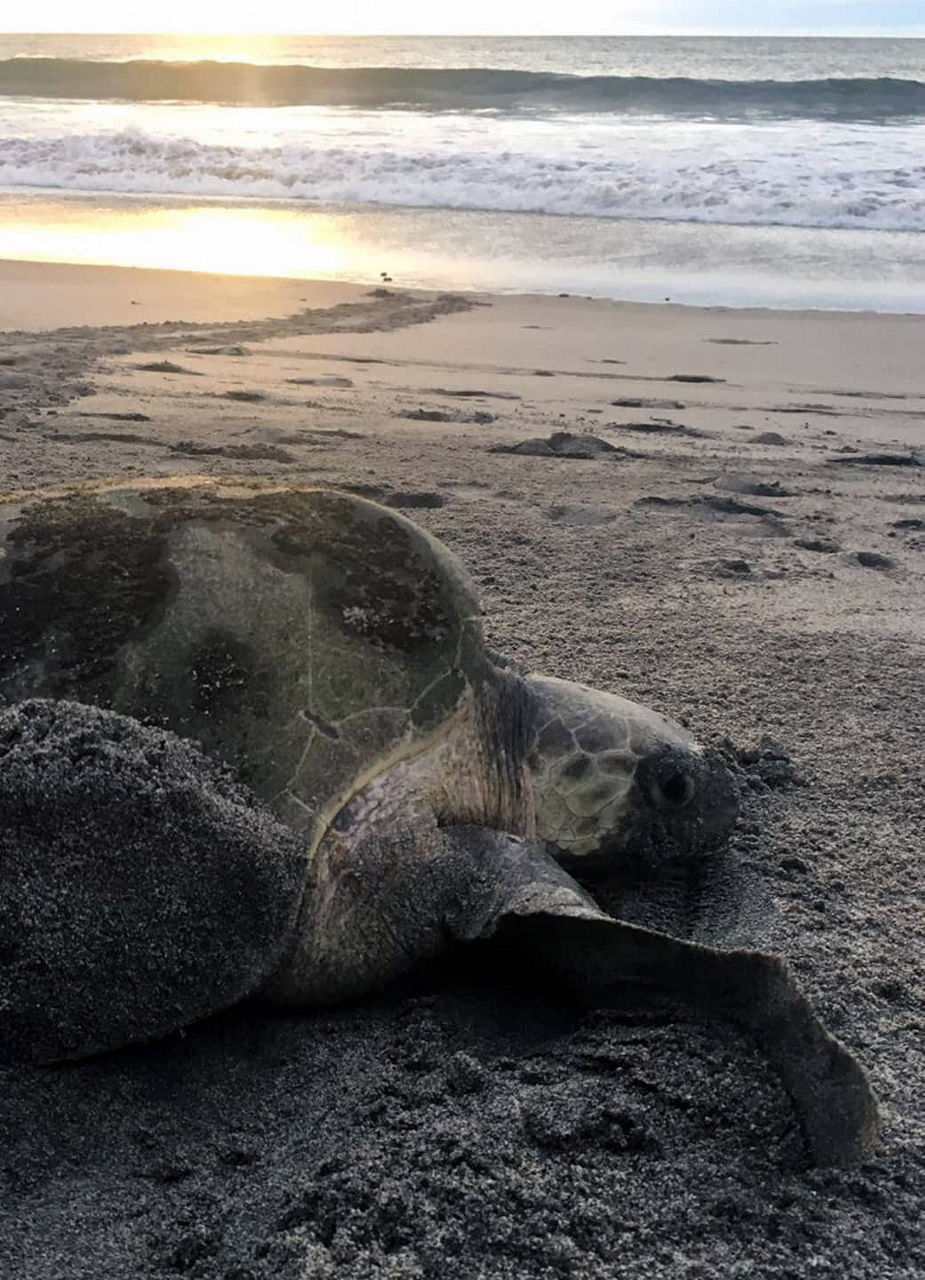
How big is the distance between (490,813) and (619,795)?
301 mm

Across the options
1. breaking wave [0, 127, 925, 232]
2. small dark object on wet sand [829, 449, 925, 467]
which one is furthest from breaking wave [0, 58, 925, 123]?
small dark object on wet sand [829, 449, 925, 467]

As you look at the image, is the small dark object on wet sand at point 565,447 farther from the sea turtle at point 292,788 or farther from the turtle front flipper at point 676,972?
the turtle front flipper at point 676,972

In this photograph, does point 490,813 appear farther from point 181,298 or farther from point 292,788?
point 181,298

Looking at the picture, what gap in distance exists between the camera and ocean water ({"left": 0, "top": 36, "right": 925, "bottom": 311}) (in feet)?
33.1

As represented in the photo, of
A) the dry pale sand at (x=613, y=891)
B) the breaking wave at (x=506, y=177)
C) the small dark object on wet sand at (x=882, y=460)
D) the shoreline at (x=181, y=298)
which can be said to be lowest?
the dry pale sand at (x=613, y=891)

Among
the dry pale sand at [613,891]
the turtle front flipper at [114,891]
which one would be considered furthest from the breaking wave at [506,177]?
the turtle front flipper at [114,891]

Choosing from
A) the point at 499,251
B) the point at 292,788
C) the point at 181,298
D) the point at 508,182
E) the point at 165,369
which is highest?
the point at 508,182

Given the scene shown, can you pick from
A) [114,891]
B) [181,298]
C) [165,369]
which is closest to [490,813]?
[114,891]

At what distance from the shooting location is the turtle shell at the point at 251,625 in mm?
1815

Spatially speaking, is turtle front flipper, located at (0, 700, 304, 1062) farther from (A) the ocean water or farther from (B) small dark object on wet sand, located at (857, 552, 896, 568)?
(A) the ocean water

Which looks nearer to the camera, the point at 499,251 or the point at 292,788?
the point at 292,788

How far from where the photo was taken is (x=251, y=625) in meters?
1.94

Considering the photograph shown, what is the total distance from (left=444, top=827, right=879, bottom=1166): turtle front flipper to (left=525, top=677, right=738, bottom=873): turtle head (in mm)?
292

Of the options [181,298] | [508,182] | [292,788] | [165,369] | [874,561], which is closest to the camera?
[292,788]
